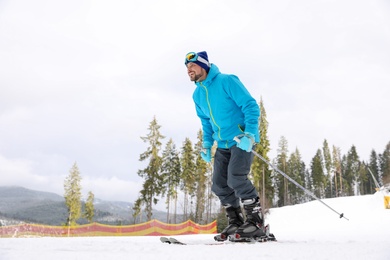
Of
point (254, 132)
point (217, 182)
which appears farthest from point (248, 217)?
point (254, 132)

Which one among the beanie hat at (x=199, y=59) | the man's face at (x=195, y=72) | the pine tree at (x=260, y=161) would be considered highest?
the pine tree at (x=260, y=161)

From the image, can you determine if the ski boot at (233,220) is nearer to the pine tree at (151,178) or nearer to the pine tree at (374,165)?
the pine tree at (151,178)

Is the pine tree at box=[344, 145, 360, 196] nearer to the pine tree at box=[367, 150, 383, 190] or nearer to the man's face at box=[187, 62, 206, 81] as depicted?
the pine tree at box=[367, 150, 383, 190]

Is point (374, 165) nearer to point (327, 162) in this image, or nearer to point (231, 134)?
point (327, 162)

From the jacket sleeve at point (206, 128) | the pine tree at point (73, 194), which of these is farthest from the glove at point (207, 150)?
the pine tree at point (73, 194)

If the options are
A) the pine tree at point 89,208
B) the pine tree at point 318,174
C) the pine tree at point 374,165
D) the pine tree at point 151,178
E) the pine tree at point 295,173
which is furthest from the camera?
the pine tree at point 374,165

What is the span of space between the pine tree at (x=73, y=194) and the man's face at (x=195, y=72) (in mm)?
44868

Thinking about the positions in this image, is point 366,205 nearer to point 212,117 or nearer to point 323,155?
point 212,117

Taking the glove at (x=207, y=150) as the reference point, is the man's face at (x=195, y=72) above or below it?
above

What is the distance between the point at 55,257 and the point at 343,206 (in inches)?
1196

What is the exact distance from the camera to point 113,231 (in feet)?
59.4

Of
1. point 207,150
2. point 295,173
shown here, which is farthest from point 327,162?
point 207,150

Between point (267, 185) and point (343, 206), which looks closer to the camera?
point (343, 206)

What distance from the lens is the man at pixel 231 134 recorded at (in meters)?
3.24
